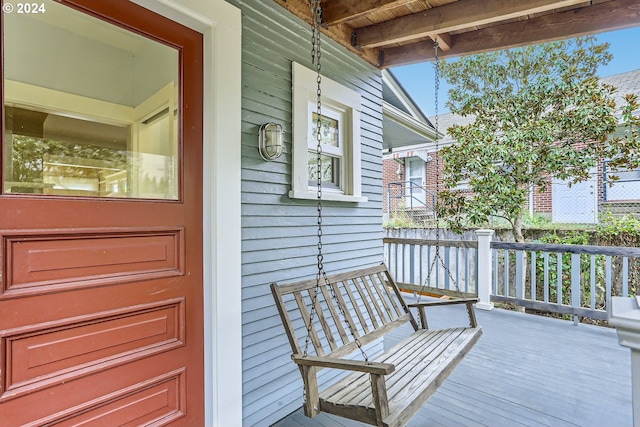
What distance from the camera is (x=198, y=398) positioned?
5.83 ft

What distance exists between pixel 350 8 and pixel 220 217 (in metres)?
1.84

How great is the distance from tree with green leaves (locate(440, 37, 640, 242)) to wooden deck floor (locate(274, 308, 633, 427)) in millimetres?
2346

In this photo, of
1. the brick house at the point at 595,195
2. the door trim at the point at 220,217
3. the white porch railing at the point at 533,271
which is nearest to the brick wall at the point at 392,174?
the brick house at the point at 595,195

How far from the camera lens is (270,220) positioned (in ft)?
7.23

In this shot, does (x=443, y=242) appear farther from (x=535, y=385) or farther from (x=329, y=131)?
(x=329, y=131)

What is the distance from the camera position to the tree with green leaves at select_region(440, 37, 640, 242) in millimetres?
4797

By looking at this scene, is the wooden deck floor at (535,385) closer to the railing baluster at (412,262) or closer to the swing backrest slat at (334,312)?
the swing backrest slat at (334,312)

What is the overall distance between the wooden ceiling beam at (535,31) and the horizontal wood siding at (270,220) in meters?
0.91

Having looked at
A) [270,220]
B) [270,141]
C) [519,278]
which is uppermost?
[270,141]

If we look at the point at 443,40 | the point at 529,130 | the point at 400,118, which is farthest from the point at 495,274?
the point at 443,40

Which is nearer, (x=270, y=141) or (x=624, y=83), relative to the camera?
(x=270, y=141)

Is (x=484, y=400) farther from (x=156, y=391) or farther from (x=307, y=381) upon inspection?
(x=156, y=391)

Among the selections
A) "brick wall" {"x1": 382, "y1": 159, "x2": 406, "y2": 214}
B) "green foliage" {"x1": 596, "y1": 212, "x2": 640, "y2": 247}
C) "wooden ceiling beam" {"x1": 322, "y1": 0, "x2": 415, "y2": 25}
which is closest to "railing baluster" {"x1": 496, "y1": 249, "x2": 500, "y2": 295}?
"green foliage" {"x1": 596, "y1": 212, "x2": 640, "y2": 247}

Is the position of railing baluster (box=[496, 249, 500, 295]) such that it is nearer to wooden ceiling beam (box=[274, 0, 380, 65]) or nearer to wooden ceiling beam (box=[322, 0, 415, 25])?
wooden ceiling beam (box=[274, 0, 380, 65])
